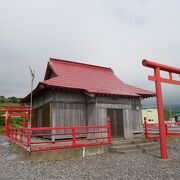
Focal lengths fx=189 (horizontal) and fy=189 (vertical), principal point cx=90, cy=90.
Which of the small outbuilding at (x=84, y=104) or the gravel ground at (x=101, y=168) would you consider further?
the small outbuilding at (x=84, y=104)

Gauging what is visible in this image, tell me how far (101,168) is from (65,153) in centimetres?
223

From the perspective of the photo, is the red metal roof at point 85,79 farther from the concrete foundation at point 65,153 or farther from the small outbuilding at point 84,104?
the concrete foundation at point 65,153

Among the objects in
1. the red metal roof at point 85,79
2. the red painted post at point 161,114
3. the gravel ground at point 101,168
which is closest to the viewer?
the gravel ground at point 101,168

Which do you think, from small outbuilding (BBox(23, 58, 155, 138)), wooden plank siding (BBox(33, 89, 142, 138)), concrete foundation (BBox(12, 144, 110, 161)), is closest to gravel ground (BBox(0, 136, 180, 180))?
concrete foundation (BBox(12, 144, 110, 161))

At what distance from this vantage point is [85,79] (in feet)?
48.1

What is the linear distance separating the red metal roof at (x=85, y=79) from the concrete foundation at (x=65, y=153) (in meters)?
3.61

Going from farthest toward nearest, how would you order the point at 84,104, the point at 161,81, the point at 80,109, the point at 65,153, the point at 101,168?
1. the point at 84,104
2. the point at 80,109
3. the point at 161,81
4. the point at 65,153
5. the point at 101,168

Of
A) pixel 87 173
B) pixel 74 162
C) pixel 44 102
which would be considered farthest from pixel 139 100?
pixel 87 173

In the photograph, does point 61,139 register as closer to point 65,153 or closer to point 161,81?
point 65,153

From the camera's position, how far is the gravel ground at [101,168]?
648cm

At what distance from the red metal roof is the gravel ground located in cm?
453

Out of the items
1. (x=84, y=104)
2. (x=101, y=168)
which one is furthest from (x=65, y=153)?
(x=84, y=104)

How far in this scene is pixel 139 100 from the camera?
14.8 metres

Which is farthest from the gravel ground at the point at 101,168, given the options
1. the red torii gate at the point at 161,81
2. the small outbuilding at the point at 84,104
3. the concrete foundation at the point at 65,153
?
the small outbuilding at the point at 84,104
